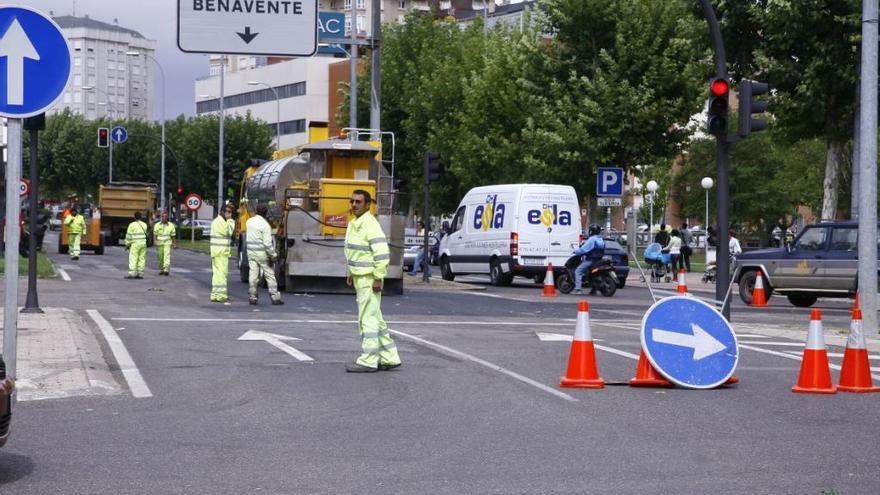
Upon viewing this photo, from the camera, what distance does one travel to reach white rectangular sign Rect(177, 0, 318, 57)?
21.8m

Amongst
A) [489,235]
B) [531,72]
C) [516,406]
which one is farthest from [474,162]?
[516,406]

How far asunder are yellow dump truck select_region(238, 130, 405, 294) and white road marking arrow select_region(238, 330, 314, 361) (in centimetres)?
969

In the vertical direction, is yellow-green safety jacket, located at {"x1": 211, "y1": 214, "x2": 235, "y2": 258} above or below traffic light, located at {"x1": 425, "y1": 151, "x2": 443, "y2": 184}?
below

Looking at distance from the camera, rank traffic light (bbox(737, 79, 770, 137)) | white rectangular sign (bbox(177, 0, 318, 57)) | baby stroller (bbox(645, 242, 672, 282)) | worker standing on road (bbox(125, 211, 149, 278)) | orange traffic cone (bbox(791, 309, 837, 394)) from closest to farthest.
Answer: orange traffic cone (bbox(791, 309, 837, 394)) < traffic light (bbox(737, 79, 770, 137)) < white rectangular sign (bbox(177, 0, 318, 57)) < worker standing on road (bbox(125, 211, 149, 278)) < baby stroller (bbox(645, 242, 672, 282))

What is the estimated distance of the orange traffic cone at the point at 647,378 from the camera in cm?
1324

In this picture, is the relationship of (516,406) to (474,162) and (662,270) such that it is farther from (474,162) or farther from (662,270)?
(474,162)

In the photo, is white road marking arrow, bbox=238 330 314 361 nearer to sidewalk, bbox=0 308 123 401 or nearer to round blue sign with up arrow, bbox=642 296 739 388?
sidewalk, bbox=0 308 123 401

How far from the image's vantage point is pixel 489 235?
36.0 meters

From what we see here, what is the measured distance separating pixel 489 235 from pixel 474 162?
62.9 feet

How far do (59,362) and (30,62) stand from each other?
4407 millimetres

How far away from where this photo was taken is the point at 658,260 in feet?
136

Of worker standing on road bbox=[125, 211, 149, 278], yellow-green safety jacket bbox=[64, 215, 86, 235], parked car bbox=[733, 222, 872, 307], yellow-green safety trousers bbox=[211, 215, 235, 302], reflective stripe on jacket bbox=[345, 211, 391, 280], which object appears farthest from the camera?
yellow-green safety jacket bbox=[64, 215, 86, 235]

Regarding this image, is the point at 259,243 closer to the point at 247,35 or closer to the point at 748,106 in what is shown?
the point at 247,35

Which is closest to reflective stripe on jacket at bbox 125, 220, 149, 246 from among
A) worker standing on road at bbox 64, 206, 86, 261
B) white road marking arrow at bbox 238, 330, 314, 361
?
worker standing on road at bbox 64, 206, 86, 261
